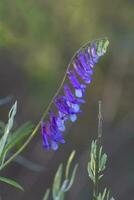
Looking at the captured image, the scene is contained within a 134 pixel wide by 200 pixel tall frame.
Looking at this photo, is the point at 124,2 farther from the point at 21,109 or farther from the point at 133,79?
the point at 21,109

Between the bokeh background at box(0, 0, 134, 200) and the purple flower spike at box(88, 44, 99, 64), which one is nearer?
the purple flower spike at box(88, 44, 99, 64)

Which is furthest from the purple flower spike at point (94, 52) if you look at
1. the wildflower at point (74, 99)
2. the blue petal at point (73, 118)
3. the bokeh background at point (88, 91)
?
the bokeh background at point (88, 91)

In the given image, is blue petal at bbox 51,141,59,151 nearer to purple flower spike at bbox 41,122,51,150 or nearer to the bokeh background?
purple flower spike at bbox 41,122,51,150

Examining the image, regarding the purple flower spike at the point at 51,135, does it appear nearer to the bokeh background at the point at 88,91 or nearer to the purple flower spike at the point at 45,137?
the purple flower spike at the point at 45,137

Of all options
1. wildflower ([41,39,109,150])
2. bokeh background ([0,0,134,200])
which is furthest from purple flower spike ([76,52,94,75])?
bokeh background ([0,0,134,200])

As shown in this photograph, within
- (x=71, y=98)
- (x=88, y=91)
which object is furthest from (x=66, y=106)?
(x=88, y=91)

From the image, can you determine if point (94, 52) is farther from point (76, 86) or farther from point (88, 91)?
point (88, 91)
